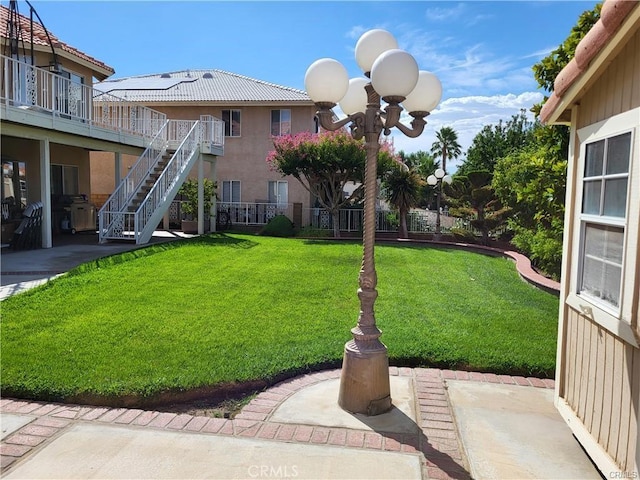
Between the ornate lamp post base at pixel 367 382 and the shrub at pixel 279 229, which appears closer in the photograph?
the ornate lamp post base at pixel 367 382

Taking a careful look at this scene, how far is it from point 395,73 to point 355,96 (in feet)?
3.29

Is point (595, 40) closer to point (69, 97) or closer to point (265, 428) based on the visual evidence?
point (265, 428)

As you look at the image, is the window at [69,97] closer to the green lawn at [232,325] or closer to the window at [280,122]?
the green lawn at [232,325]

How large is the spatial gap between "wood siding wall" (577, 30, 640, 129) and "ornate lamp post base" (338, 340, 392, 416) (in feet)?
7.88

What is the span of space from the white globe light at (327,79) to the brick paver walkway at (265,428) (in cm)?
264

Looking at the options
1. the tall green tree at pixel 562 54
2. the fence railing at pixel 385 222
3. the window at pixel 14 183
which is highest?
the tall green tree at pixel 562 54

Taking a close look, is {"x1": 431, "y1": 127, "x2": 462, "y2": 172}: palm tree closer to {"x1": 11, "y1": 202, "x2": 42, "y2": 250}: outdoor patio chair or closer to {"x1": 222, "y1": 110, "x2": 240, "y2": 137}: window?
{"x1": 222, "y1": 110, "x2": 240, "y2": 137}: window

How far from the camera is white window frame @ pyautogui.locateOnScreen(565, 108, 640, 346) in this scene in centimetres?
264

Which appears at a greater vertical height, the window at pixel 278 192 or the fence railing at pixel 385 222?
the window at pixel 278 192

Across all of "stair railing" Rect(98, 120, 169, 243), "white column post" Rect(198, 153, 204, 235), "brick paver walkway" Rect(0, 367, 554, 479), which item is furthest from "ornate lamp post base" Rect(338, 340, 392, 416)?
"white column post" Rect(198, 153, 204, 235)

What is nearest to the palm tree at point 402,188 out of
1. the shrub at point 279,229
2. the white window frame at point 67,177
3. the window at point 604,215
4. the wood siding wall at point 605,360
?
the shrub at point 279,229

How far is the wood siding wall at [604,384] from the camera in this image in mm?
2721

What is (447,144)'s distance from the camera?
144 feet

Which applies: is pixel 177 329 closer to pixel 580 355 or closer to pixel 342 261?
pixel 580 355
